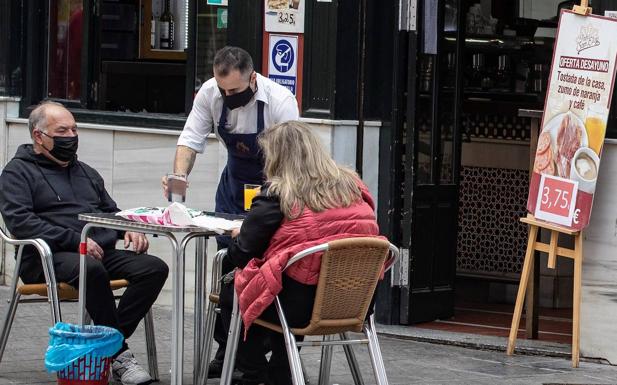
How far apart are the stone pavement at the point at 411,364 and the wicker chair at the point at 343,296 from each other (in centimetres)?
131

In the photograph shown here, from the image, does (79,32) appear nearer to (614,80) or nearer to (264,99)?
(264,99)

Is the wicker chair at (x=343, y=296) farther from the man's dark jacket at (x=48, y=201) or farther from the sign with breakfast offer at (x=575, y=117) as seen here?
the sign with breakfast offer at (x=575, y=117)

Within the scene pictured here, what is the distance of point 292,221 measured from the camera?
560cm

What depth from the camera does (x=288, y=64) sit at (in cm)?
845

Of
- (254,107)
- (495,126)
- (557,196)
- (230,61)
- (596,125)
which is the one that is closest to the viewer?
(230,61)

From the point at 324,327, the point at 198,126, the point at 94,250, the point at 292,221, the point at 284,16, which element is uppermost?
the point at 284,16

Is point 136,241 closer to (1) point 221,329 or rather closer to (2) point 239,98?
(1) point 221,329

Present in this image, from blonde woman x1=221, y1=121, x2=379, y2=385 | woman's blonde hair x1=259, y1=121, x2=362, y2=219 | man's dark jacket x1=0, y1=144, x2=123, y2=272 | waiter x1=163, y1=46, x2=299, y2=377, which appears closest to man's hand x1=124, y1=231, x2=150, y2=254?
man's dark jacket x1=0, y1=144, x2=123, y2=272

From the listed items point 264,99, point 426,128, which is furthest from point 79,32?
point 264,99

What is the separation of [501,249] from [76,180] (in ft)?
12.4

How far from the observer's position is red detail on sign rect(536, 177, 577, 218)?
293 inches

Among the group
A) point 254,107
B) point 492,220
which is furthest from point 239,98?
point 492,220

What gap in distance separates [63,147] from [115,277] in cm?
69

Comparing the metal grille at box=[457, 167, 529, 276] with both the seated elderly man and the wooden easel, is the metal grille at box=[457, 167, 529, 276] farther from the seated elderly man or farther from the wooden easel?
the seated elderly man
